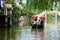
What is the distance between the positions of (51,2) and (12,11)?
23952mm

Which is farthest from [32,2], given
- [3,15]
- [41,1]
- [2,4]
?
[3,15]

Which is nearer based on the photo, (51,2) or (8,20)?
(51,2)

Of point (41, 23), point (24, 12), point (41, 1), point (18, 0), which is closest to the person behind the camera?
point (41, 1)

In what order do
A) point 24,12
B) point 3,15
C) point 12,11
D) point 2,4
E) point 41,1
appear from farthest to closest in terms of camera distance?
point 24,12, point 12,11, point 3,15, point 2,4, point 41,1

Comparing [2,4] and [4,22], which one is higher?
[2,4]

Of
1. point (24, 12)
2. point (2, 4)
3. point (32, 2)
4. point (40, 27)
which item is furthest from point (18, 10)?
point (32, 2)

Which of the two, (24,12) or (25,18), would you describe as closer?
(24,12)

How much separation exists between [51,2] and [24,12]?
28019 mm

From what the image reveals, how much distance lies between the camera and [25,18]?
179ft

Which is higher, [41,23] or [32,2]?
[32,2]

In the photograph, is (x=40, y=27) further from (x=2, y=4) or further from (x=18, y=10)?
(x=18, y=10)

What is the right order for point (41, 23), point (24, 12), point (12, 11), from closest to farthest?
Answer: 1. point (41, 23)
2. point (12, 11)
3. point (24, 12)

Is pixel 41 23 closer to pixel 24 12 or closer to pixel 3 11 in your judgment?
pixel 3 11

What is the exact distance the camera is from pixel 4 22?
40.6m
